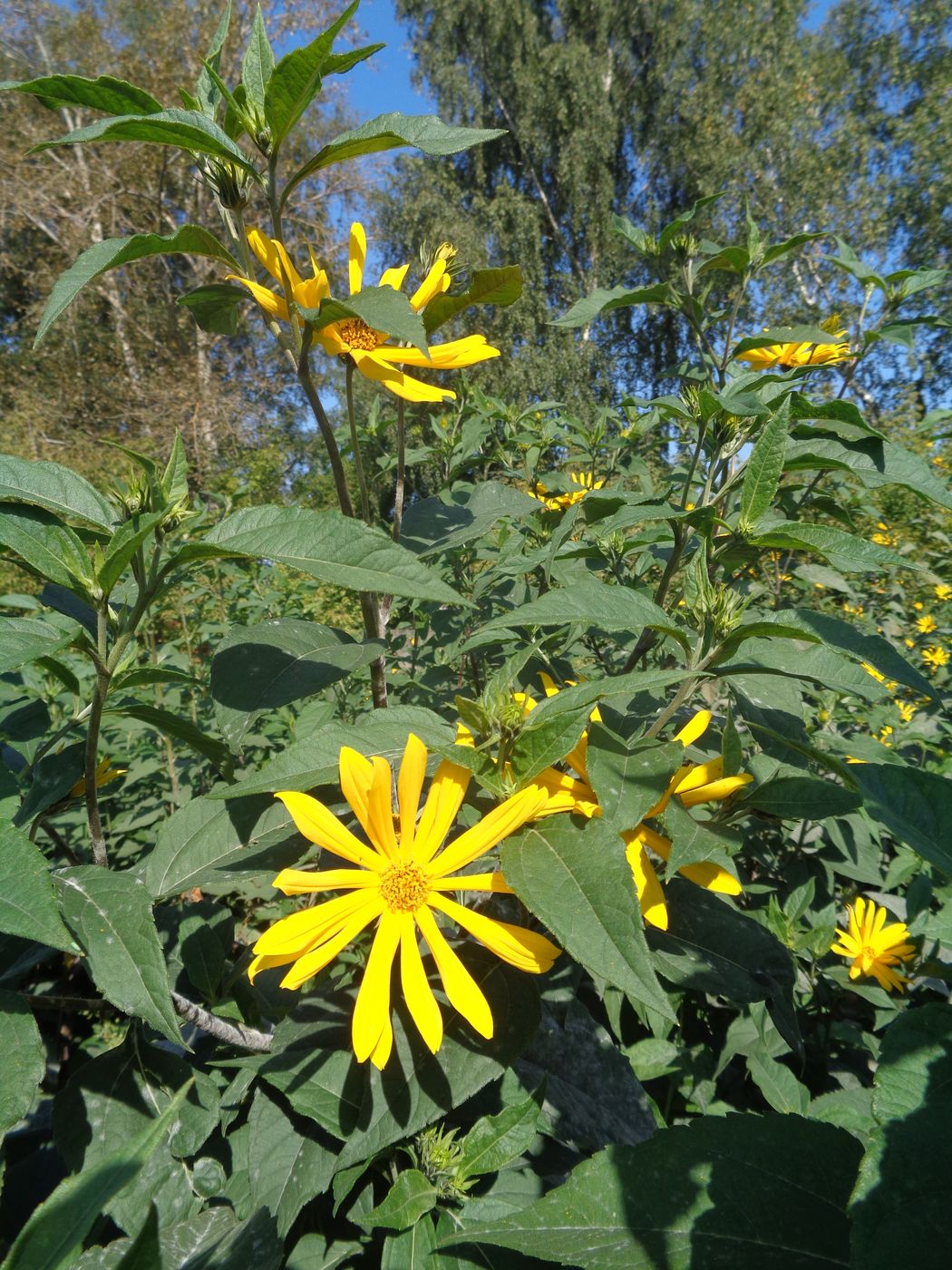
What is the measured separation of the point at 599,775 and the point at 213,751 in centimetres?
42

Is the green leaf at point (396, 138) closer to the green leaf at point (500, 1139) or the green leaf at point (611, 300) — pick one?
the green leaf at point (611, 300)

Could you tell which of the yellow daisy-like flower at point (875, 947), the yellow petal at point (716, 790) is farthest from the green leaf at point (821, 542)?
the yellow daisy-like flower at point (875, 947)

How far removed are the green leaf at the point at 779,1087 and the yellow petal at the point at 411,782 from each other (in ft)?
2.70

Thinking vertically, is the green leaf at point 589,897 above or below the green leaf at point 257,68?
below

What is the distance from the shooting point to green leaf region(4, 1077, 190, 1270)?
0.33m

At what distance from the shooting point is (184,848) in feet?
2.73

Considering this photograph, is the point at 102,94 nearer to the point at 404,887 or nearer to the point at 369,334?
the point at 369,334

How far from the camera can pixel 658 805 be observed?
0.69 m

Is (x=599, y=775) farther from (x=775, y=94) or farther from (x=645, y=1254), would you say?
(x=775, y=94)

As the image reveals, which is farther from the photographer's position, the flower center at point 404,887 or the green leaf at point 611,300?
the green leaf at point 611,300

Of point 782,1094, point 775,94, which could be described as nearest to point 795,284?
point 775,94

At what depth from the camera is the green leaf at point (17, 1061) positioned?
20.3 inches

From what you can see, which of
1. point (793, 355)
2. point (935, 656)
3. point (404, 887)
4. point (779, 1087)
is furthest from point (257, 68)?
point (935, 656)

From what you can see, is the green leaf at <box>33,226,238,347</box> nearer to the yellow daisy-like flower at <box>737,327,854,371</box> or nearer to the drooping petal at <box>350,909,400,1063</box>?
the drooping petal at <box>350,909,400,1063</box>
